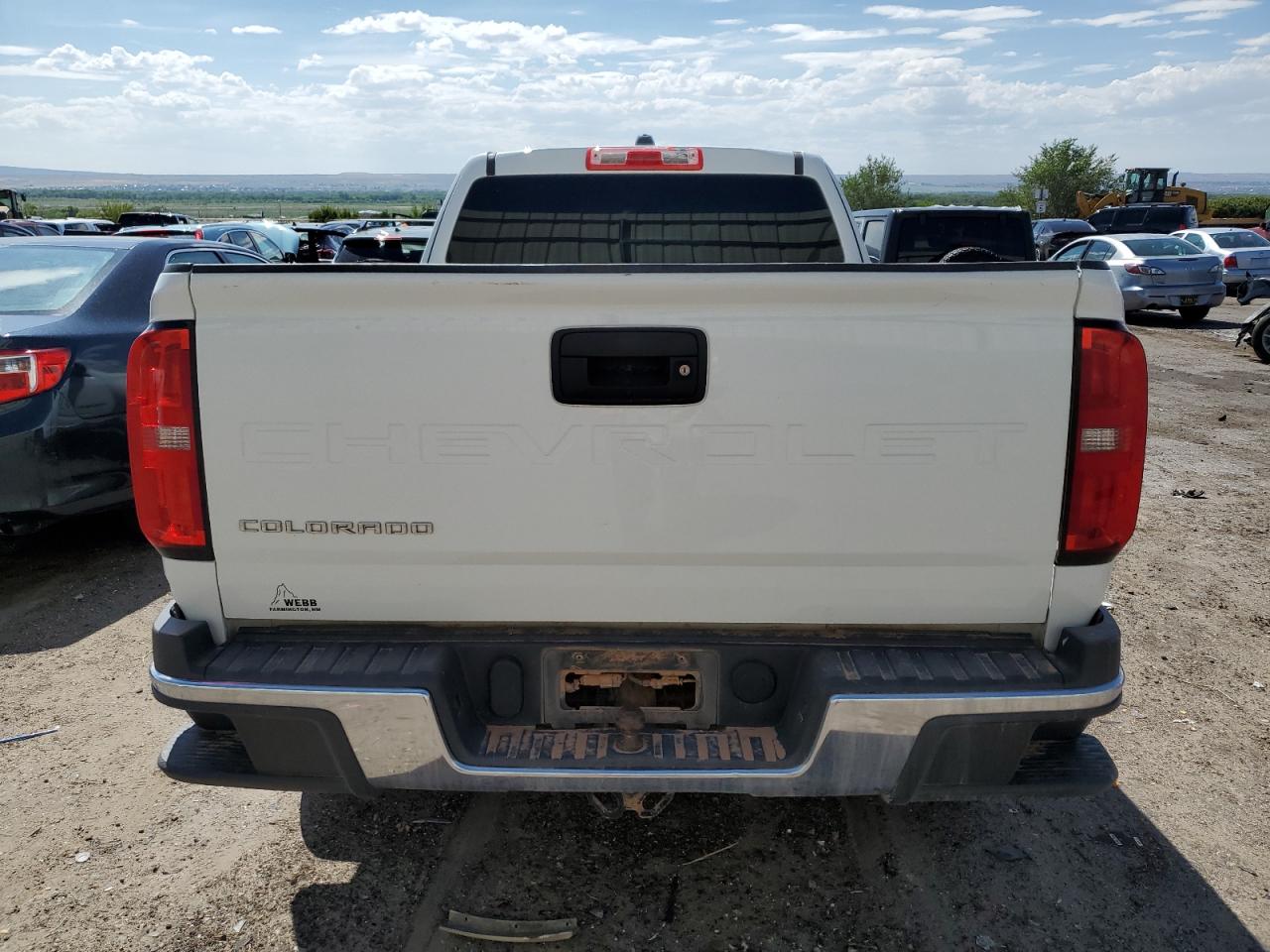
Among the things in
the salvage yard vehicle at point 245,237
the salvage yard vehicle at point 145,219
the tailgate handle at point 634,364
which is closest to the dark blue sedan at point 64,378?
the tailgate handle at point 634,364

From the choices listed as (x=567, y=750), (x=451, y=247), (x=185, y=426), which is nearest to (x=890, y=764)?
(x=567, y=750)

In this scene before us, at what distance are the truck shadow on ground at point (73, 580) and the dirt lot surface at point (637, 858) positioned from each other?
672 millimetres

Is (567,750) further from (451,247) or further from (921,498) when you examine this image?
(451,247)

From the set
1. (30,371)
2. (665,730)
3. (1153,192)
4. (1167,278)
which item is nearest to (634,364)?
(665,730)

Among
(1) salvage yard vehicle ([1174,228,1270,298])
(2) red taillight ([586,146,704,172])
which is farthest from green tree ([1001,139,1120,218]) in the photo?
(2) red taillight ([586,146,704,172])

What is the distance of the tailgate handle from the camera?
2.38 m

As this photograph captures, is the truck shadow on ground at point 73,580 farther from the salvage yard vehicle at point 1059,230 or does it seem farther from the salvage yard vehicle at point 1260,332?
the salvage yard vehicle at point 1059,230

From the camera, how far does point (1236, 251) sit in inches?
835

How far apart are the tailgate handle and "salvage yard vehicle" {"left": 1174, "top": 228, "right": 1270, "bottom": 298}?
71.3 feet

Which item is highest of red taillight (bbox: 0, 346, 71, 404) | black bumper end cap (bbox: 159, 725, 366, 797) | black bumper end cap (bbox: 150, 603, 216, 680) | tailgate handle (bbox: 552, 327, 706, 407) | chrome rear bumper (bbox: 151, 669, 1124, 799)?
tailgate handle (bbox: 552, 327, 706, 407)

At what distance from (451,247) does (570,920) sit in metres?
2.57

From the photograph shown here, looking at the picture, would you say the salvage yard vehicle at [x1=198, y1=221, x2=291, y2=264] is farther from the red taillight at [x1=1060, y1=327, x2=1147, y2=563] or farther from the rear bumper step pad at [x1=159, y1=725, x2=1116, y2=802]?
the red taillight at [x1=1060, y1=327, x2=1147, y2=563]

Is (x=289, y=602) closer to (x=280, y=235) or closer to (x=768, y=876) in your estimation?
(x=768, y=876)

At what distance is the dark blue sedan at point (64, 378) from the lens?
16.9ft
